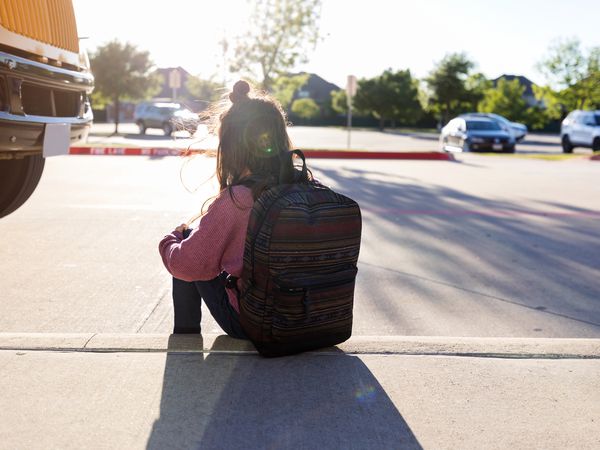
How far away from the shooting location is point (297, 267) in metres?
3.06

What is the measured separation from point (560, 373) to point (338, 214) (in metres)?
1.16

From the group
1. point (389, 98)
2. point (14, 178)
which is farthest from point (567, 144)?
point (389, 98)

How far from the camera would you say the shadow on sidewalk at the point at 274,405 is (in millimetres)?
2578

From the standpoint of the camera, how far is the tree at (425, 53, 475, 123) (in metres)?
62.7

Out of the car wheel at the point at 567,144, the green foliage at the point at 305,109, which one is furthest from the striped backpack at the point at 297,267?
the green foliage at the point at 305,109

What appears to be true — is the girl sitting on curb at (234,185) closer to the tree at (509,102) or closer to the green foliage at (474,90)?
the tree at (509,102)

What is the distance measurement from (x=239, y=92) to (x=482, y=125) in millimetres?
25649

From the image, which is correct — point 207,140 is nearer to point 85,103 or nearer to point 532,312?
point 85,103

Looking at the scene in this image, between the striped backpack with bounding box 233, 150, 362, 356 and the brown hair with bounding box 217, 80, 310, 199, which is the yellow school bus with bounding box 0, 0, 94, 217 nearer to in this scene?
the brown hair with bounding box 217, 80, 310, 199

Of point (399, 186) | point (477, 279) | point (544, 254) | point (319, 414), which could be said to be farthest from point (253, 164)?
point (399, 186)

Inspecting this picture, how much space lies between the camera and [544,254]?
6.48 metres

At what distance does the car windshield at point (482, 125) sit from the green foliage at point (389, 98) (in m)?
39.4

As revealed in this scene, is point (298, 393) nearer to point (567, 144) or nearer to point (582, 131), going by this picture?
point (582, 131)

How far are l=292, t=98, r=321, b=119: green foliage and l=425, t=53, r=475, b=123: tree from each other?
1274 cm
